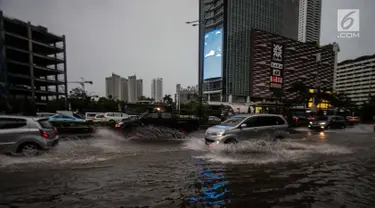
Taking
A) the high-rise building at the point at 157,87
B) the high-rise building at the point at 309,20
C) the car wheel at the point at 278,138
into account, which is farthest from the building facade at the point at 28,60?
the high-rise building at the point at 309,20

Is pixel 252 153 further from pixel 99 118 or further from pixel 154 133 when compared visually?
pixel 99 118

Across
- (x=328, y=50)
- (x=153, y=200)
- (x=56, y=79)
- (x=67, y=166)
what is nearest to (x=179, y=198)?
(x=153, y=200)

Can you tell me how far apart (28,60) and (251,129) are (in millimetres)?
60129

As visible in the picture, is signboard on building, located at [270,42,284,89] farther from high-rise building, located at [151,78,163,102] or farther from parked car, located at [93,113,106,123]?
high-rise building, located at [151,78,163,102]

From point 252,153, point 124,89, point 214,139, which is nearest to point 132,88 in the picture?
point 124,89

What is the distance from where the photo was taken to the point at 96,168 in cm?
569

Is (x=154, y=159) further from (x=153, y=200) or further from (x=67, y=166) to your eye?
(x=153, y=200)

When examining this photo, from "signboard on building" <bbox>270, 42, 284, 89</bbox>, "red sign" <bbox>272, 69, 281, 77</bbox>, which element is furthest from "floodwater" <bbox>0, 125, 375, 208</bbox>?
"red sign" <bbox>272, 69, 281, 77</bbox>

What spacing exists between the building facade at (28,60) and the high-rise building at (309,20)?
148108 mm

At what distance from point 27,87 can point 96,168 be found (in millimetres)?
56826

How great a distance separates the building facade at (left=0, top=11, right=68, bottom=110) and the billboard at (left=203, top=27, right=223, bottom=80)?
45085 mm

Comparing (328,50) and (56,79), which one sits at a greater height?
(328,50)

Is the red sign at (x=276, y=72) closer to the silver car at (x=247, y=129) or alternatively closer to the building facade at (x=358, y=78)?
the silver car at (x=247, y=129)

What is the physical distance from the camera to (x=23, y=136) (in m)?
6.52
